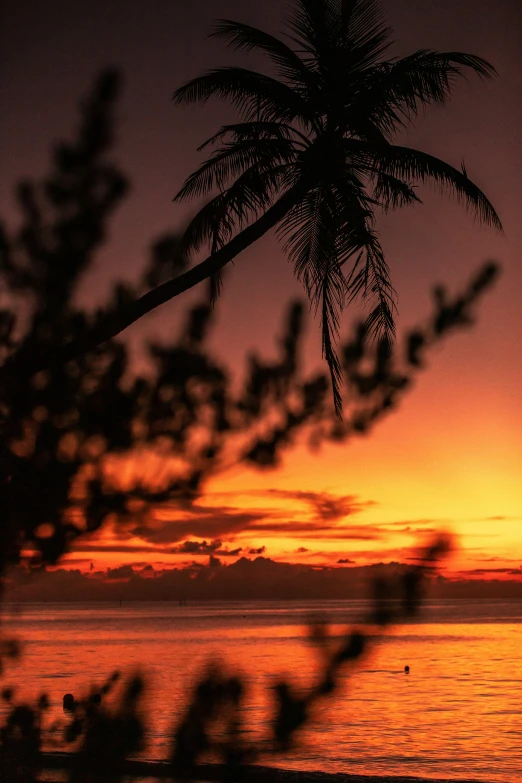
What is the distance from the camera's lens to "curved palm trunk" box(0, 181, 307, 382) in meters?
3.51

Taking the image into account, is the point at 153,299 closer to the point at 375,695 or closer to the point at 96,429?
the point at 96,429

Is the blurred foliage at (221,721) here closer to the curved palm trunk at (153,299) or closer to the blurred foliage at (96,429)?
the blurred foliage at (96,429)

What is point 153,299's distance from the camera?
4883mm

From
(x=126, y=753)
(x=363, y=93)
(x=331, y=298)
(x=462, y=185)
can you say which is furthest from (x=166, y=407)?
(x=462, y=185)

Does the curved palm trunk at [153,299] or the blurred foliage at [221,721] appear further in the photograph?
the curved palm trunk at [153,299]

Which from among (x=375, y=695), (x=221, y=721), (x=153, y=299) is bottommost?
(x=375, y=695)

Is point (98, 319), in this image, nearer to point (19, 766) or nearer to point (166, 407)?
point (166, 407)

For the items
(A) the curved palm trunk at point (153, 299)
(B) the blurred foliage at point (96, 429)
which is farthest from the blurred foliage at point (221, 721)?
(A) the curved palm trunk at point (153, 299)

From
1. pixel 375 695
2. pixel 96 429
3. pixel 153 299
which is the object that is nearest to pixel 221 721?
pixel 96 429

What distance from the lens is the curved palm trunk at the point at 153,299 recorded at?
3.51 metres

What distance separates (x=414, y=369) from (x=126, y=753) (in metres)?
2.63

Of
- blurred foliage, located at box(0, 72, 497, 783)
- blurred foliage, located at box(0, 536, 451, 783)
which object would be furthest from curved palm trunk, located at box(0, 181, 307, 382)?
blurred foliage, located at box(0, 536, 451, 783)

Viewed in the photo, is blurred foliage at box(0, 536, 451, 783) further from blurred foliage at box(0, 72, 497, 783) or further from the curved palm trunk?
the curved palm trunk

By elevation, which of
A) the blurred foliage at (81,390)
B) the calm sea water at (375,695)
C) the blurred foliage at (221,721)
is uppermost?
the blurred foliage at (81,390)
